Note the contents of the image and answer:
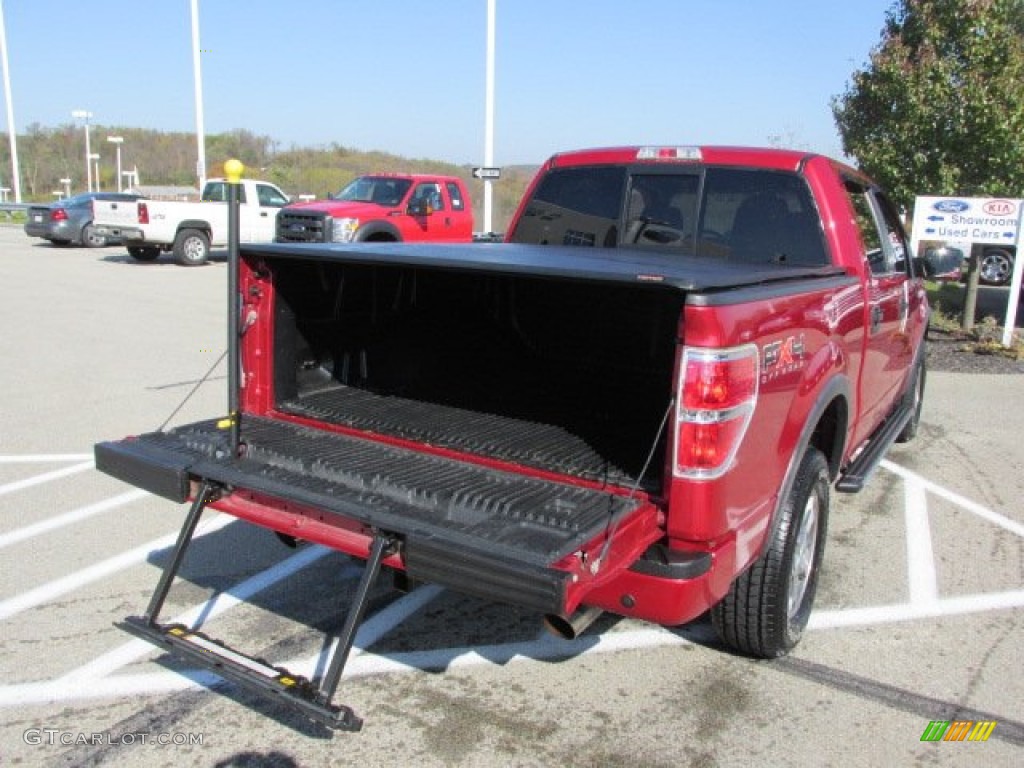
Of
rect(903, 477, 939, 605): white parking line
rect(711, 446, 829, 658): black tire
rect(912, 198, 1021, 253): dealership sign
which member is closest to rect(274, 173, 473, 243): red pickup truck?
rect(912, 198, 1021, 253): dealership sign

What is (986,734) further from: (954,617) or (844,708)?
(954,617)

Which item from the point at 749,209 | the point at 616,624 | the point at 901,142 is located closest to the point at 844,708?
the point at 616,624

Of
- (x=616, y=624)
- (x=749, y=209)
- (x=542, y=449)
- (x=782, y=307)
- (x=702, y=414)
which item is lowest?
(x=616, y=624)

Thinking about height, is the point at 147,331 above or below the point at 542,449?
below

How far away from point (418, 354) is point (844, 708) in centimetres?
266

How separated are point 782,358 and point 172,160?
97895 mm

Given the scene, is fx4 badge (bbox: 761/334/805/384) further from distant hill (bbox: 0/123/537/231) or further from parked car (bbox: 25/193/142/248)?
distant hill (bbox: 0/123/537/231)

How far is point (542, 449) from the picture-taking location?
3475mm

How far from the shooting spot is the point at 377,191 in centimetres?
1655

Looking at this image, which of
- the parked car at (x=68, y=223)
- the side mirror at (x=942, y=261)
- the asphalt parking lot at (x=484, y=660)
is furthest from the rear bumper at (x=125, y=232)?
the side mirror at (x=942, y=261)

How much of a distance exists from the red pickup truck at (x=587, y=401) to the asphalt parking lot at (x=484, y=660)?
0.31 m

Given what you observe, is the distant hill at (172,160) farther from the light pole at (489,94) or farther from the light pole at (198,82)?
the light pole at (489,94)

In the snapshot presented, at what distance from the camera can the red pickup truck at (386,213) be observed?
50.2ft

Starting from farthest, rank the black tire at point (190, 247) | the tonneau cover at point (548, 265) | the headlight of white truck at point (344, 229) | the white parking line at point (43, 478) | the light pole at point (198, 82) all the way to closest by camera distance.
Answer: the light pole at point (198, 82)
the black tire at point (190, 247)
the headlight of white truck at point (344, 229)
the white parking line at point (43, 478)
the tonneau cover at point (548, 265)
